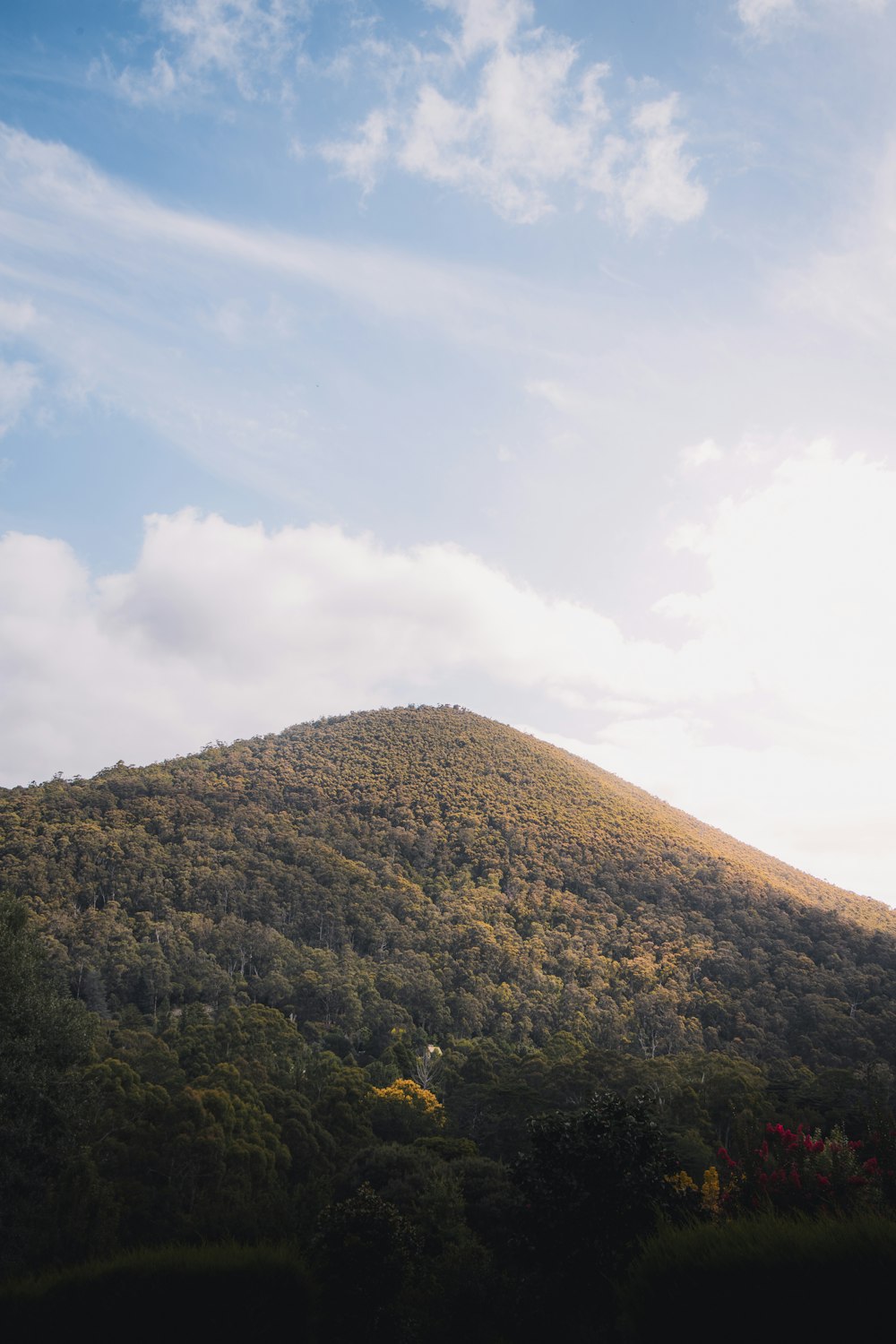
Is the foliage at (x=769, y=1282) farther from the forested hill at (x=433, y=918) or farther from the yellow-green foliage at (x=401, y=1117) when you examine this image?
the forested hill at (x=433, y=918)

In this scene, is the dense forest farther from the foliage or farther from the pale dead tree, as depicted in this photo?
the pale dead tree

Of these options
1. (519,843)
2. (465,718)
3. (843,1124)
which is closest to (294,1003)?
(519,843)

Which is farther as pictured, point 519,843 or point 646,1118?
point 519,843

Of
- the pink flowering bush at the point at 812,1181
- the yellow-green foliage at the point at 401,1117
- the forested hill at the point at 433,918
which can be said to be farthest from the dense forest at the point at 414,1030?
the forested hill at the point at 433,918

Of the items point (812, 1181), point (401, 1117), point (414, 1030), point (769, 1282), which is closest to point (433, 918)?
point (414, 1030)

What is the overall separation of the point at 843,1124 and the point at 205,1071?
1584 inches

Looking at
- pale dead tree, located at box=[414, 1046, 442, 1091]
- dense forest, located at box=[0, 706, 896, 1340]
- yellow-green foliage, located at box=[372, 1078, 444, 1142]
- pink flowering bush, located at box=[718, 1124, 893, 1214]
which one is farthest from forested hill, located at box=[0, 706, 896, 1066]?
pink flowering bush, located at box=[718, 1124, 893, 1214]

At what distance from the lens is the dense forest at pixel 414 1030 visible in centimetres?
2056

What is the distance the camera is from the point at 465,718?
541ft

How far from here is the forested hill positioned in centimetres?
6875

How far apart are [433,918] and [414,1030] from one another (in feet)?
63.4

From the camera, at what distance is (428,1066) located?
6372 cm

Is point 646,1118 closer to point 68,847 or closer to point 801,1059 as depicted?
point 801,1059

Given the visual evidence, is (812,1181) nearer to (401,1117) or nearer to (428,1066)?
(401,1117)
